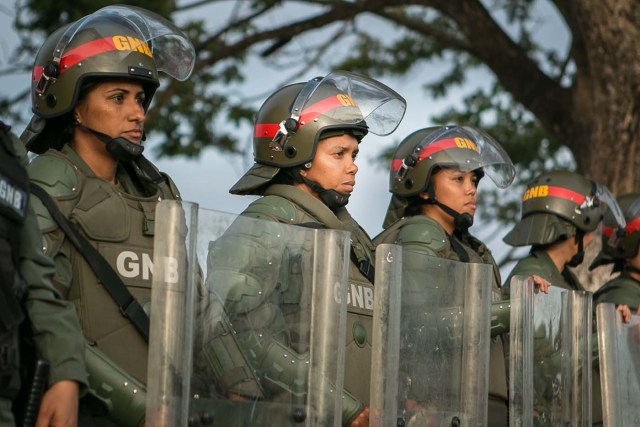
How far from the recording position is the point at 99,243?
4.62 m

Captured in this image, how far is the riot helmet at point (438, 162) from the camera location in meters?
6.81

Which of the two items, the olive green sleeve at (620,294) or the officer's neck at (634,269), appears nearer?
the olive green sleeve at (620,294)

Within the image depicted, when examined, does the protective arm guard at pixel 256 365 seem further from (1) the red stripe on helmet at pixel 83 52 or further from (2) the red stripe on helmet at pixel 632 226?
(2) the red stripe on helmet at pixel 632 226

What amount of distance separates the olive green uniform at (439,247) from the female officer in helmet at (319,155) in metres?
0.50

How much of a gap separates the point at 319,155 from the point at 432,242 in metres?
0.86

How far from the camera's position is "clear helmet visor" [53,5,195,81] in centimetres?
506

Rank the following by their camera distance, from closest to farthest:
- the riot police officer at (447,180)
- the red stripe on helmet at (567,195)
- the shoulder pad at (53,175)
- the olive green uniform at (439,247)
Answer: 1. the shoulder pad at (53,175)
2. the olive green uniform at (439,247)
3. the riot police officer at (447,180)
4. the red stripe on helmet at (567,195)

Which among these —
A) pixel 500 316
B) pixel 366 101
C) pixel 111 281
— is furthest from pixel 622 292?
pixel 111 281

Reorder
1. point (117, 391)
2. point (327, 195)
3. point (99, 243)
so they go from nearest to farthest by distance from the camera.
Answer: point (117, 391) < point (99, 243) < point (327, 195)

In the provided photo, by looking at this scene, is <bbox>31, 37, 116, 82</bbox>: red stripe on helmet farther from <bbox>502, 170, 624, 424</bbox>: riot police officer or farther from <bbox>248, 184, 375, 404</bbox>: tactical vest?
<bbox>502, 170, 624, 424</bbox>: riot police officer

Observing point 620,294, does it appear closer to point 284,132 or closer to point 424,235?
point 424,235

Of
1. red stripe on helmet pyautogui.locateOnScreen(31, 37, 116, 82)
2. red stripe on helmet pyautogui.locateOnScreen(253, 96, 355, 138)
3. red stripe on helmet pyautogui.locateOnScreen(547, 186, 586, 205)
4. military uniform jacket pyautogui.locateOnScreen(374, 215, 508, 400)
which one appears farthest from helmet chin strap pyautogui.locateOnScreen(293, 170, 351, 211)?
red stripe on helmet pyautogui.locateOnScreen(547, 186, 586, 205)

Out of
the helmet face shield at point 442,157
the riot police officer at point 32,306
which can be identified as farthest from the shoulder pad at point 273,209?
the riot police officer at point 32,306

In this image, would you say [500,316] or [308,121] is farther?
[500,316]
